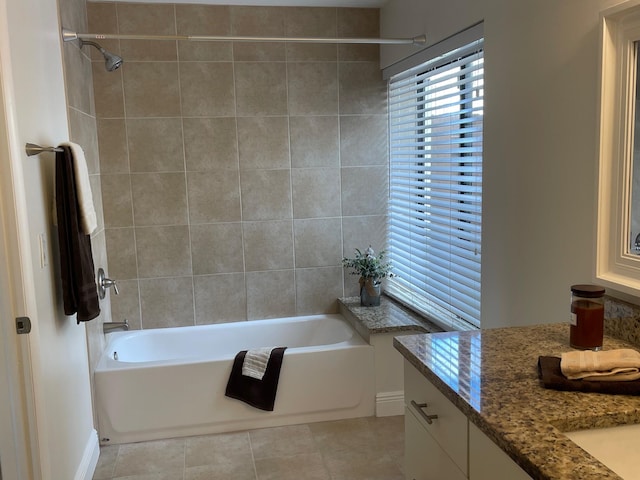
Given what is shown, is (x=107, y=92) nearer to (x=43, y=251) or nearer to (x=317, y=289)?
(x=43, y=251)

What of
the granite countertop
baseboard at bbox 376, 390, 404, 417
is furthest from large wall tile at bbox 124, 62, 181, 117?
the granite countertop

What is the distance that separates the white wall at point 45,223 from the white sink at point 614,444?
1.76 metres

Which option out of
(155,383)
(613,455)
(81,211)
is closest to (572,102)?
(613,455)

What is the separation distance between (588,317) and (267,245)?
2.55m

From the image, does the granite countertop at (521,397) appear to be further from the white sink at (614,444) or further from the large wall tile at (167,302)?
the large wall tile at (167,302)

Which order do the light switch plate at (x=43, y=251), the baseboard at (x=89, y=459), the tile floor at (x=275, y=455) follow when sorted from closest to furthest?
the light switch plate at (x=43, y=251) → the baseboard at (x=89, y=459) → the tile floor at (x=275, y=455)

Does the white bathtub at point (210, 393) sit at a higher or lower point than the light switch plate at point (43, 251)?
lower

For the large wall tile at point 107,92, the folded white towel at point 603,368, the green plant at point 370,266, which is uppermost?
the large wall tile at point 107,92

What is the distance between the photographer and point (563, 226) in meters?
2.12

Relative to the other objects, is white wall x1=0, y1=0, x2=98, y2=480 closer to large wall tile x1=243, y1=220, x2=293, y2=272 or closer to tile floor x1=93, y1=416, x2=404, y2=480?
tile floor x1=93, y1=416, x2=404, y2=480

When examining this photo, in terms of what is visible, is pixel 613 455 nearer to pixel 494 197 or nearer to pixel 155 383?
pixel 494 197

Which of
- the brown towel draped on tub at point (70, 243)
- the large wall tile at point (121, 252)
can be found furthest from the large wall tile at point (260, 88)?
the brown towel draped on tub at point (70, 243)

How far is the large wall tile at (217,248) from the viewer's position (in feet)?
→ 12.7

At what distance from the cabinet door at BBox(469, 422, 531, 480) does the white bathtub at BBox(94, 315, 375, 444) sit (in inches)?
76.8
